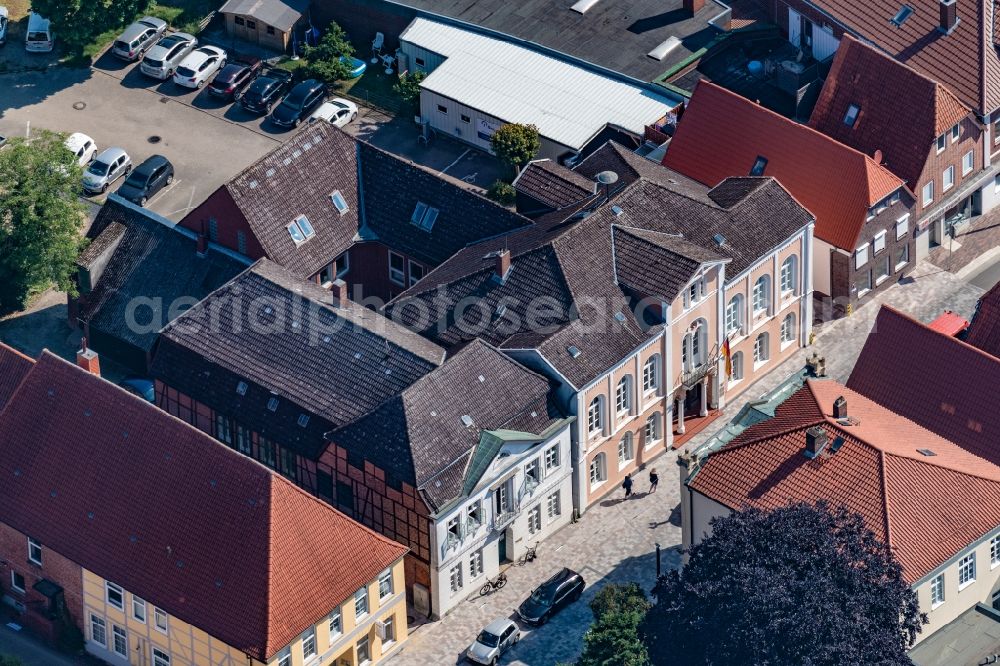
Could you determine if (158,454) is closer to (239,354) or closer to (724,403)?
(239,354)

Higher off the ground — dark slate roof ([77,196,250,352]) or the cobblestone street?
dark slate roof ([77,196,250,352])

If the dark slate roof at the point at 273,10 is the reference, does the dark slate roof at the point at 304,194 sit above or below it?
above

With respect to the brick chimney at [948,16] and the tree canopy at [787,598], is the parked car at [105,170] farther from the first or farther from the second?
the tree canopy at [787,598]

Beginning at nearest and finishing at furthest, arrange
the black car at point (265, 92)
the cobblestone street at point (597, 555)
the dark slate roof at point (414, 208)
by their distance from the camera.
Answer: the cobblestone street at point (597, 555) → the dark slate roof at point (414, 208) → the black car at point (265, 92)

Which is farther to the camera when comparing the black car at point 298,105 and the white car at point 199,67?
the white car at point 199,67

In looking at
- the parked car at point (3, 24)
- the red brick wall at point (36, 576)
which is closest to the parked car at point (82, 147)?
the parked car at point (3, 24)

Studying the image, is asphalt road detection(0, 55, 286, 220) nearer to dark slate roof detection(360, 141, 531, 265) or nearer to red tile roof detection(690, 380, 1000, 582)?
dark slate roof detection(360, 141, 531, 265)

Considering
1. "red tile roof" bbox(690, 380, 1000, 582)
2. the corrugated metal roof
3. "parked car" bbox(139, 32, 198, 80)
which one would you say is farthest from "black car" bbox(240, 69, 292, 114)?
"red tile roof" bbox(690, 380, 1000, 582)

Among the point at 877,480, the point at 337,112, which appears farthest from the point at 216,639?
the point at 337,112
